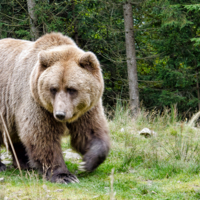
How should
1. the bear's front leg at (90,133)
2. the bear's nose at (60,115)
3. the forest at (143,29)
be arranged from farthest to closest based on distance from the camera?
the forest at (143,29) < the bear's front leg at (90,133) < the bear's nose at (60,115)

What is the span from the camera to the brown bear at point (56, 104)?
4383 millimetres

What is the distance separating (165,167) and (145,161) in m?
0.44

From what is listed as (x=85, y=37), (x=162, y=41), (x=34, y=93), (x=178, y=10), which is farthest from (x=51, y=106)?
(x=85, y=37)

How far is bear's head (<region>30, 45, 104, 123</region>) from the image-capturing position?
4316 millimetres

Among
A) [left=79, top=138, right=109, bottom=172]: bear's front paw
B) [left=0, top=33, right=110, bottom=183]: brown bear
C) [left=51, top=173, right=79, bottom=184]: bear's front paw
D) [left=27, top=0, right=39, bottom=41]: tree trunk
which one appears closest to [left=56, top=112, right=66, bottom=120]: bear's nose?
[left=0, top=33, right=110, bottom=183]: brown bear

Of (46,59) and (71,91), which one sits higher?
(46,59)

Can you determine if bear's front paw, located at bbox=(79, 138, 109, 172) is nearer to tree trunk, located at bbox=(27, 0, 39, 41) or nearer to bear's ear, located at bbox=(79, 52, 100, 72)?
bear's ear, located at bbox=(79, 52, 100, 72)

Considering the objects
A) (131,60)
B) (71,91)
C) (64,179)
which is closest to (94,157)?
(64,179)

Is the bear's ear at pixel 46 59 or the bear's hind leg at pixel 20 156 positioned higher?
the bear's ear at pixel 46 59

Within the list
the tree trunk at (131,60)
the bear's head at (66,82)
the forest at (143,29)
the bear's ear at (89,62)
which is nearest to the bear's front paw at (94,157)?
the bear's head at (66,82)

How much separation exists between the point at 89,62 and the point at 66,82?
547 millimetres

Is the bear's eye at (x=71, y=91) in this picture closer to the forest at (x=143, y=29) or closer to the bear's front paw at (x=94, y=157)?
the bear's front paw at (x=94, y=157)

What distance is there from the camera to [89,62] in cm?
463

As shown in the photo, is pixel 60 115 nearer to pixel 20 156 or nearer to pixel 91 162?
pixel 91 162
